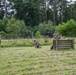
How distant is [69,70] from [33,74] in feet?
4.26

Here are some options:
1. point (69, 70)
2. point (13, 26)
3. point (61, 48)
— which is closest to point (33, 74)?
point (69, 70)

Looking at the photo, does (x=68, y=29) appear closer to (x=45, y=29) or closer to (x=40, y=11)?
(x=45, y=29)

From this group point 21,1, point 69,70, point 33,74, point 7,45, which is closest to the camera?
point 33,74

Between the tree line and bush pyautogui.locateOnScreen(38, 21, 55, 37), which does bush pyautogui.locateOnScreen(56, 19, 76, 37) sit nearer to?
bush pyautogui.locateOnScreen(38, 21, 55, 37)

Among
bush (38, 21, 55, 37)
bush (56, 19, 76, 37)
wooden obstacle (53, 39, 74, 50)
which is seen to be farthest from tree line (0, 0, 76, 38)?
wooden obstacle (53, 39, 74, 50)

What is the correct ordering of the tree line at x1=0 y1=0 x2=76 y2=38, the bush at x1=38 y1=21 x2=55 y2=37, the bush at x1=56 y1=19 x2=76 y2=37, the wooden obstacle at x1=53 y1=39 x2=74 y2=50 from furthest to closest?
the tree line at x1=0 y1=0 x2=76 y2=38, the bush at x1=38 y1=21 x2=55 y2=37, the bush at x1=56 y1=19 x2=76 y2=37, the wooden obstacle at x1=53 y1=39 x2=74 y2=50

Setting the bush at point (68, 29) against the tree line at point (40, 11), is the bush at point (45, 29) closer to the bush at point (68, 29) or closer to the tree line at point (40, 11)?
the tree line at point (40, 11)

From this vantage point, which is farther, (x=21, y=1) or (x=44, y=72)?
(x=21, y=1)

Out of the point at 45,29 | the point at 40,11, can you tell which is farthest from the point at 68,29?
the point at 40,11

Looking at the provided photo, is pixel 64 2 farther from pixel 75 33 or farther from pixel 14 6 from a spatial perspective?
pixel 75 33

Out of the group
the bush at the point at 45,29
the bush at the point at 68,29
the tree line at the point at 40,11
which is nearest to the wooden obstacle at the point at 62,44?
the bush at the point at 68,29

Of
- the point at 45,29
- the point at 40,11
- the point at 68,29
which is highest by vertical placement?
the point at 40,11

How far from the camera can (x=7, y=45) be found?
1040 inches

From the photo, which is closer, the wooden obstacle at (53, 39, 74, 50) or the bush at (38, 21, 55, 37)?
the wooden obstacle at (53, 39, 74, 50)
